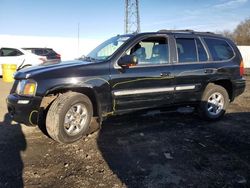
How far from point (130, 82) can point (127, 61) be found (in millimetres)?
425

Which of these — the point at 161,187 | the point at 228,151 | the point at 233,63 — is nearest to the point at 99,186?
the point at 161,187

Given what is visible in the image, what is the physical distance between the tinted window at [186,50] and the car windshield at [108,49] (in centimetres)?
114

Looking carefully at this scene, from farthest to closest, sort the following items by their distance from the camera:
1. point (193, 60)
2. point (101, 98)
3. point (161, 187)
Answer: point (193, 60)
point (101, 98)
point (161, 187)

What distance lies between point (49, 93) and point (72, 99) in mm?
379

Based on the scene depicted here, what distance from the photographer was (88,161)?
4562 mm

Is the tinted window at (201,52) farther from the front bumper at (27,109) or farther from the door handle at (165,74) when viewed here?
the front bumper at (27,109)

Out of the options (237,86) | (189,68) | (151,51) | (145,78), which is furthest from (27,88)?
(237,86)

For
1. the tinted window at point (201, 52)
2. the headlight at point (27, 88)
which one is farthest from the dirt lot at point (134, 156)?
the tinted window at point (201, 52)

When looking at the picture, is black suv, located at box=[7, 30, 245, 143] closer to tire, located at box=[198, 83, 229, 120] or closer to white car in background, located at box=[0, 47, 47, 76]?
tire, located at box=[198, 83, 229, 120]

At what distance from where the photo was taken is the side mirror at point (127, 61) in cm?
549

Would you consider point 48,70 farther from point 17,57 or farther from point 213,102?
point 17,57

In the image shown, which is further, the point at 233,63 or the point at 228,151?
the point at 233,63

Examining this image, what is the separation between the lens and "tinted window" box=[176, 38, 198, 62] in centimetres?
652

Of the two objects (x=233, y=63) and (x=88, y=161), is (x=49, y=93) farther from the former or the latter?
(x=233, y=63)
